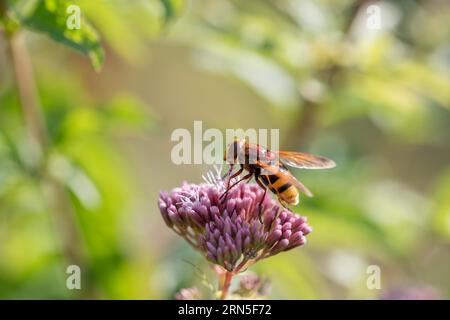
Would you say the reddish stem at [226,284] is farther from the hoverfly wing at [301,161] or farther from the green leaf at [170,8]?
the green leaf at [170,8]

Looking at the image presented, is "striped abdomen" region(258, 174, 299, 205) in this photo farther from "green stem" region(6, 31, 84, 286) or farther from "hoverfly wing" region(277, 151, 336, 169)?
"green stem" region(6, 31, 84, 286)

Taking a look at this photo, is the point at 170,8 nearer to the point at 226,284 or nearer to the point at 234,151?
the point at 234,151

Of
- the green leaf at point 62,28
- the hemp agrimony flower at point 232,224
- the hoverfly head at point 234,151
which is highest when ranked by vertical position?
the green leaf at point 62,28

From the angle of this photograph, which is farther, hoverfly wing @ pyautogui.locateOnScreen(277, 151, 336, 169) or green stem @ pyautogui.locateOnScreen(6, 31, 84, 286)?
green stem @ pyautogui.locateOnScreen(6, 31, 84, 286)

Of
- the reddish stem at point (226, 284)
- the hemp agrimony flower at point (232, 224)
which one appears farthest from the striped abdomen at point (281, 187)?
the reddish stem at point (226, 284)

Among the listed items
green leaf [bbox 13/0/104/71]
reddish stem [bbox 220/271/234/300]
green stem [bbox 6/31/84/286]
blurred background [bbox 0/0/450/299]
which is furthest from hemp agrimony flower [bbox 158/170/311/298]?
green stem [bbox 6/31/84/286]

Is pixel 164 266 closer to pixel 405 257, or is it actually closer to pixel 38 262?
pixel 38 262

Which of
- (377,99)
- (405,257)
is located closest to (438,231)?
(405,257)
